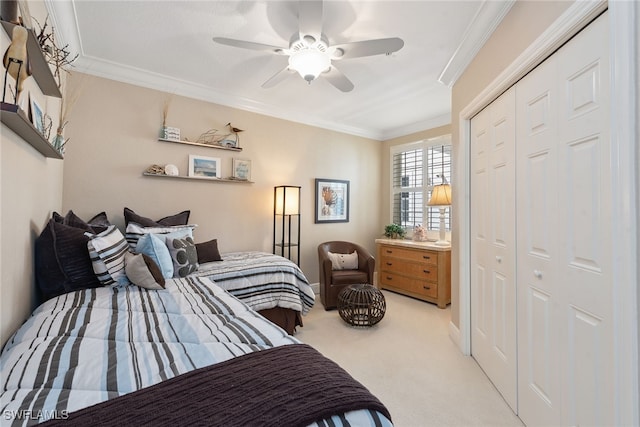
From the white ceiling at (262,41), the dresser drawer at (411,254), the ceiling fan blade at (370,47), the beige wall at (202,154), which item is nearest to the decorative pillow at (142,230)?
the beige wall at (202,154)

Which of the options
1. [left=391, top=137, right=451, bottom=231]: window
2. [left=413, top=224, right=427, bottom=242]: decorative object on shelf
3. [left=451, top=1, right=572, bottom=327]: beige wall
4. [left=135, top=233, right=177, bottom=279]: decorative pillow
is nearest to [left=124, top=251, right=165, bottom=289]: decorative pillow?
[left=135, top=233, right=177, bottom=279]: decorative pillow

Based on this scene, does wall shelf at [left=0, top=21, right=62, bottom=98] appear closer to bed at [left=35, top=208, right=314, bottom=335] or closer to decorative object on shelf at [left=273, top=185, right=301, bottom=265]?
bed at [left=35, top=208, right=314, bottom=335]

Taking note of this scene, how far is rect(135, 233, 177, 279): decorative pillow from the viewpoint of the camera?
6.87ft

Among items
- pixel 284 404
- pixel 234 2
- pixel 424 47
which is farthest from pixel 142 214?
pixel 424 47

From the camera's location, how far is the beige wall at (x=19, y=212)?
45.0 inches

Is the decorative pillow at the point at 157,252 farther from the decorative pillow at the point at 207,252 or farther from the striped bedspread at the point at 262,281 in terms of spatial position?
the decorative pillow at the point at 207,252

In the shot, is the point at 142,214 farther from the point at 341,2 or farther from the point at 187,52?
the point at 341,2

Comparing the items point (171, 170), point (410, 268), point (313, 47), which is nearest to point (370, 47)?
point (313, 47)

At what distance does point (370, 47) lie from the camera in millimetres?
1909

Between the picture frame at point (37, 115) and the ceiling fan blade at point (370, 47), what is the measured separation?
1770 mm

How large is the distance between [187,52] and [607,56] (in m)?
2.82

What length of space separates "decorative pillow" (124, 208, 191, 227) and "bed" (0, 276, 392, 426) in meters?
1.48

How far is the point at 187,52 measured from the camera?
8.23 feet

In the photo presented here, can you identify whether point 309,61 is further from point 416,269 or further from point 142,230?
point 416,269
